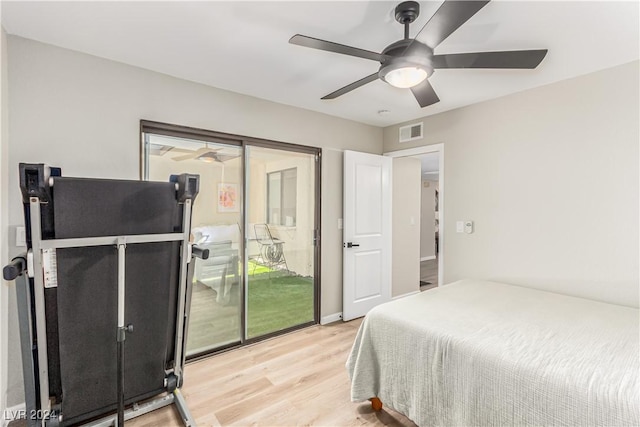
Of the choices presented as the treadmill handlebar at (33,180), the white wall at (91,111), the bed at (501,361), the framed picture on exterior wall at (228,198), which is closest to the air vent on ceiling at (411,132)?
the white wall at (91,111)

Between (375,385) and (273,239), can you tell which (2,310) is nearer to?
(273,239)

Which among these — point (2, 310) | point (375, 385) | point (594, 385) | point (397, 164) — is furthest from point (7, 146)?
point (397, 164)

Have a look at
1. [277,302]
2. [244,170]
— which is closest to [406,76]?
[244,170]

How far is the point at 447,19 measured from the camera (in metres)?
1.34

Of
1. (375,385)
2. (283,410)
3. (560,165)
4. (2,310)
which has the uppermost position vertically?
(560,165)

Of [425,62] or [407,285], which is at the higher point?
[425,62]

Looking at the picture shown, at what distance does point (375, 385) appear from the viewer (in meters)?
2.07

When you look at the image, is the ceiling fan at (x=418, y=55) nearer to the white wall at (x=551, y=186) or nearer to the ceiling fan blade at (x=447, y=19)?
the ceiling fan blade at (x=447, y=19)

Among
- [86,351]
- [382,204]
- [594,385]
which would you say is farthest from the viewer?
[382,204]

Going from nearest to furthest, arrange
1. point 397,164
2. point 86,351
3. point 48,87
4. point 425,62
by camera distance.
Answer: point 425,62
point 86,351
point 48,87
point 397,164

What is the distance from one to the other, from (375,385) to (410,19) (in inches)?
88.0

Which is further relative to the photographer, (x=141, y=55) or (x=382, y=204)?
(x=382, y=204)

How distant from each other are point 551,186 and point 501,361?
1.93 meters

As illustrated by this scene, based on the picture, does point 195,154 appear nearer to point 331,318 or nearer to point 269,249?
point 269,249
